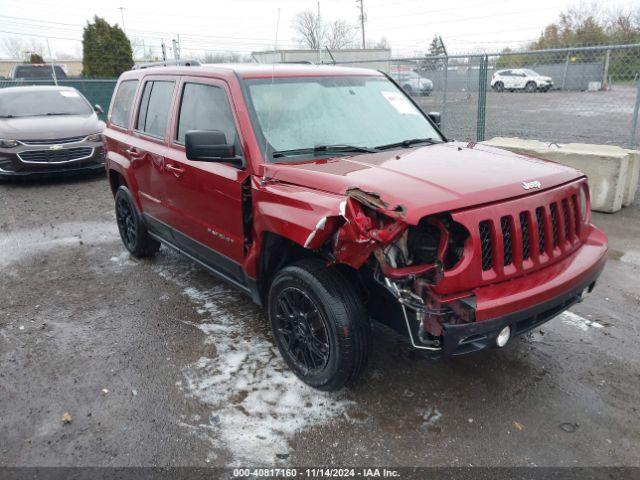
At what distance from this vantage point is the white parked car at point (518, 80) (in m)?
12.3

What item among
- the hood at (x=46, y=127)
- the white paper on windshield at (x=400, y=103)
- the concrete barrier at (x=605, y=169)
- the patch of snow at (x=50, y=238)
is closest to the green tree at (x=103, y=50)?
the hood at (x=46, y=127)

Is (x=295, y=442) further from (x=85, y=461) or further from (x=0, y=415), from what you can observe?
(x=0, y=415)

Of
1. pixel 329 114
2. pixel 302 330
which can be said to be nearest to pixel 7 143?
pixel 329 114

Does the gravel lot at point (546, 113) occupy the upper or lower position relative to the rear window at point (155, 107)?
lower

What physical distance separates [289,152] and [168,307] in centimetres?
193

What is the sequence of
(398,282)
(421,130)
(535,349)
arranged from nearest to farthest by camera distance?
(398,282)
(535,349)
(421,130)

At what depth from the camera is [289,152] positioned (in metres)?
3.51

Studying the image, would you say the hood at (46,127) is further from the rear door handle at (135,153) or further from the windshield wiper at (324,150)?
the windshield wiper at (324,150)

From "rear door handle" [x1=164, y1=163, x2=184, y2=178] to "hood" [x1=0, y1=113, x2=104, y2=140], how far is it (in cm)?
617

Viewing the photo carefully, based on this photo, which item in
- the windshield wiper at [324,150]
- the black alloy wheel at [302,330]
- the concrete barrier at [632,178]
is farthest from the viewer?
the concrete barrier at [632,178]

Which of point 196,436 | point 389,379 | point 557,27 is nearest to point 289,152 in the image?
point 389,379

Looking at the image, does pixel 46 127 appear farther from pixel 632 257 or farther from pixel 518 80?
pixel 518 80

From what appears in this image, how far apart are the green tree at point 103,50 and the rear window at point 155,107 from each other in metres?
22.5

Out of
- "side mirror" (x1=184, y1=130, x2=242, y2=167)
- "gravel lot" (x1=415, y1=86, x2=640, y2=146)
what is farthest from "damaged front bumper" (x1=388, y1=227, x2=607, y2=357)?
"gravel lot" (x1=415, y1=86, x2=640, y2=146)
